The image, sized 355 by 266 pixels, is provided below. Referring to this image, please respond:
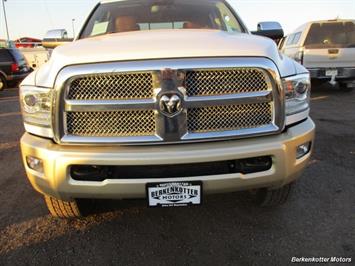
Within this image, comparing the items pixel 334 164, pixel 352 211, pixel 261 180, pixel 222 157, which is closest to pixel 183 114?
pixel 222 157

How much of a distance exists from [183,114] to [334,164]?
2.77 meters

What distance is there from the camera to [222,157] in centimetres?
254

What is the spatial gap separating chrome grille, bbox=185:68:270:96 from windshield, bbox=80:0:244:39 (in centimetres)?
151

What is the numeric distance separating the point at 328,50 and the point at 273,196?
320 inches

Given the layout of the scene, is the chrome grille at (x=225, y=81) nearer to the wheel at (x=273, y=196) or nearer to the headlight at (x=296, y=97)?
the headlight at (x=296, y=97)

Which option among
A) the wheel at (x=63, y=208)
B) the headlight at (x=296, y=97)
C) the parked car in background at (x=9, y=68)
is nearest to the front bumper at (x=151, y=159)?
the headlight at (x=296, y=97)

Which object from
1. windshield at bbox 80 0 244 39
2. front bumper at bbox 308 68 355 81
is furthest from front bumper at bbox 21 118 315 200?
front bumper at bbox 308 68 355 81

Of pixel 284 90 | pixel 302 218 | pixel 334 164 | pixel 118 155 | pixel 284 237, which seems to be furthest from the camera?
pixel 334 164

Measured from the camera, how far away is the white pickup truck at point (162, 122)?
254cm

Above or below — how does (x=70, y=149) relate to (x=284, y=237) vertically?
Result: above

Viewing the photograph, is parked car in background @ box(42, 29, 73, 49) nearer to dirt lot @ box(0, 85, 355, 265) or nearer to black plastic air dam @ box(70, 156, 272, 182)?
dirt lot @ box(0, 85, 355, 265)

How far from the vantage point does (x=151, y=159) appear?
2508mm

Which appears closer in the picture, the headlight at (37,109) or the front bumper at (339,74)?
the headlight at (37,109)

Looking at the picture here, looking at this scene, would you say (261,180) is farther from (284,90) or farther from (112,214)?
(112,214)
